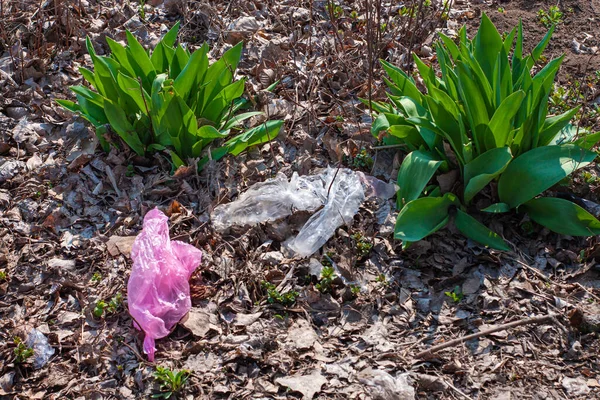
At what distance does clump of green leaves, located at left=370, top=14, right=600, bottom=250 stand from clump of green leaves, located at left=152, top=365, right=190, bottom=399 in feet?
3.73

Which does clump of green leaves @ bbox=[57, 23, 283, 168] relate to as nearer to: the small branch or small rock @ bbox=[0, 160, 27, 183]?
small rock @ bbox=[0, 160, 27, 183]

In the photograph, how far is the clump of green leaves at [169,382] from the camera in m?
2.36

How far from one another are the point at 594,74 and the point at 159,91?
2704 millimetres

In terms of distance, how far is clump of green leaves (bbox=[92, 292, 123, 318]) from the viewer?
2.70 metres

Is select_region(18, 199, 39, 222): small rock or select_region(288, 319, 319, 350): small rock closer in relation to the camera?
select_region(288, 319, 319, 350): small rock

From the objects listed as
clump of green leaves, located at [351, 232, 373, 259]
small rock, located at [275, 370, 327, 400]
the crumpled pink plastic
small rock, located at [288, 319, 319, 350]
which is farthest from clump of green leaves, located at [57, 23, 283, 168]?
small rock, located at [275, 370, 327, 400]

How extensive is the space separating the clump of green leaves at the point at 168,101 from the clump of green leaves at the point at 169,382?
4.14 feet

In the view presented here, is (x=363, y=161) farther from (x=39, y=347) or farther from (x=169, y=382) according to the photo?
(x=39, y=347)

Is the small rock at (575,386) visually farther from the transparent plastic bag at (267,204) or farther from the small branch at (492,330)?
the transparent plastic bag at (267,204)

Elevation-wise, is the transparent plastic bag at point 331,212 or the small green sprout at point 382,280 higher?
the transparent plastic bag at point 331,212

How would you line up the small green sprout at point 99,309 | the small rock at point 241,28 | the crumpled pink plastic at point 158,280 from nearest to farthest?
the crumpled pink plastic at point 158,280 → the small green sprout at point 99,309 → the small rock at point 241,28

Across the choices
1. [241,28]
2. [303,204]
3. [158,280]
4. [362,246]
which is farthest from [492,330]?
[241,28]

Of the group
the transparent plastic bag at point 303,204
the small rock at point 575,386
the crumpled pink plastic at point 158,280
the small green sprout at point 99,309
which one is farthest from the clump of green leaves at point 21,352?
the small rock at point 575,386

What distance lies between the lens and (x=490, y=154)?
111 inches
